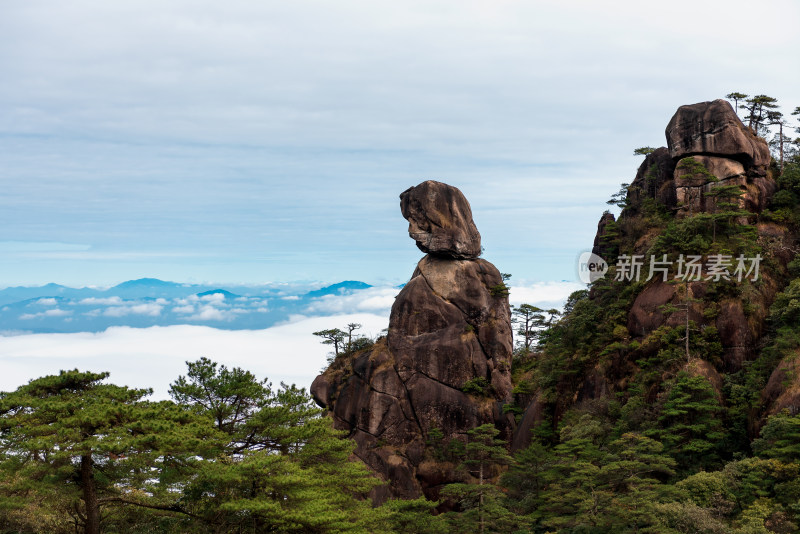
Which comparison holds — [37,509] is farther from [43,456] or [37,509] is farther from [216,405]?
[216,405]

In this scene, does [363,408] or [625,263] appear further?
[363,408]

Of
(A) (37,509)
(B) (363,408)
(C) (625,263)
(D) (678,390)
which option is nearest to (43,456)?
(A) (37,509)

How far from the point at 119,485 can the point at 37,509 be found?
13.1 ft

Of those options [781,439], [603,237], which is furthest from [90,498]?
[603,237]

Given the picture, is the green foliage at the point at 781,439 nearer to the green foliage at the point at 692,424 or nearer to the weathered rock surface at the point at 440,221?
the green foliage at the point at 692,424

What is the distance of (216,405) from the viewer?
2361cm

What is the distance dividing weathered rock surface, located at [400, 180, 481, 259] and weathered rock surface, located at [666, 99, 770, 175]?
55.2 feet

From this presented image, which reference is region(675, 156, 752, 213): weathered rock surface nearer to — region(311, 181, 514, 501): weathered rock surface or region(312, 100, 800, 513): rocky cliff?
region(312, 100, 800, 513): rocky cliff

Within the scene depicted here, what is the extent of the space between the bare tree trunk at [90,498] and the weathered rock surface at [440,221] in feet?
117

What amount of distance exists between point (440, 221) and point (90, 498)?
36.8m


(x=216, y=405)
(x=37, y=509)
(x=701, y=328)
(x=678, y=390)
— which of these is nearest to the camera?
(x=216, y=405)

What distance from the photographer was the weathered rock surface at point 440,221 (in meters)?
53.4

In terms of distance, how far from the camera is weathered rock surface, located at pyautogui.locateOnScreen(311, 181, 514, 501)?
4806cm

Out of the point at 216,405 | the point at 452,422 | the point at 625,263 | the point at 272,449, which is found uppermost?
the point at 625,263
